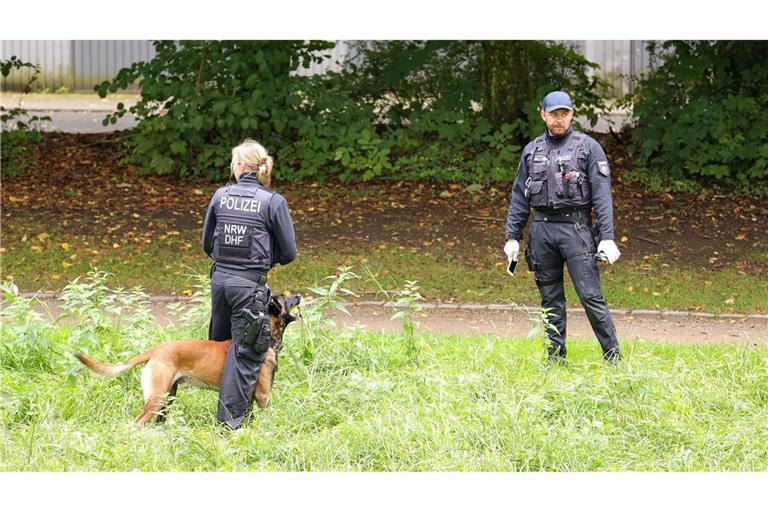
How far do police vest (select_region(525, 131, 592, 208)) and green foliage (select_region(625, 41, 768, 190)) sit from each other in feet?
22.6

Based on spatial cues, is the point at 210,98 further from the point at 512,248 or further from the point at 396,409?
the point at 396,409

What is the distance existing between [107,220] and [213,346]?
288 inches

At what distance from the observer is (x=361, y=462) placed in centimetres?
573

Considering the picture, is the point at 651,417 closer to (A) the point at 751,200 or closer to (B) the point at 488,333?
(B) the point at 488,333

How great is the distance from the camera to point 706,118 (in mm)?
13969

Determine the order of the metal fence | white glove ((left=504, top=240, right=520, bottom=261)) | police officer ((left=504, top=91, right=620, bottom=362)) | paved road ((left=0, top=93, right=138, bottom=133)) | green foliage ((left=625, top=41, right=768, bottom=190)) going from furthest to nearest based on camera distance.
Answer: the metal fence, paved road ((left=0, top=93, right=138, bottom=133)), green foliage ((left=625, top=41, right=768, bottom=190)), white glove ((left=504, top=240, right=520, bottom=261)), police officer ((left=504, top=91, right=620, bottom=362))

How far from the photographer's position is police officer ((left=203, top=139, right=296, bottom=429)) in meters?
6.21

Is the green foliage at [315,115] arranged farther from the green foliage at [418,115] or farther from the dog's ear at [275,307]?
the dog's ear at [275,307]

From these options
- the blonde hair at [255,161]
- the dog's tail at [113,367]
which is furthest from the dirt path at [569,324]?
the dog's tail at [113,367]

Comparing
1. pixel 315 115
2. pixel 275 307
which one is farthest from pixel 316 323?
pixel 315 115

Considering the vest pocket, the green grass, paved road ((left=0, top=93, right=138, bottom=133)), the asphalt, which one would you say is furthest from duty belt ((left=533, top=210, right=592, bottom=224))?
paved road ((left=0, top=93, right=138, bottom=133))

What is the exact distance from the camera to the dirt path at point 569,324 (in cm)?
888

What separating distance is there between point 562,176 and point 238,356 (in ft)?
8.59

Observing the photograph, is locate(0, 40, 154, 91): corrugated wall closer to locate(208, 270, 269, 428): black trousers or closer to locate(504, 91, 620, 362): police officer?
locate(504, 91, 620, 362): police officer
